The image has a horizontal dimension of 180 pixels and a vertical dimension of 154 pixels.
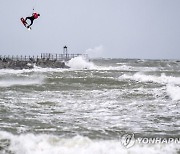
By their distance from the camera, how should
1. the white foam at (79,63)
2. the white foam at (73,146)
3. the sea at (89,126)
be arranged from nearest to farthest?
the white foam at (73,146) → the sea at (89,126) → the white foam at (79,63)

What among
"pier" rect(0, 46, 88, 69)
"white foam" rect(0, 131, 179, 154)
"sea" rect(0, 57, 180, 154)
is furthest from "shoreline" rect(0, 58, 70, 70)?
"white foam" rect(0, 131, 179, 154)

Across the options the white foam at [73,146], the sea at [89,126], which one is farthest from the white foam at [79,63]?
the white foam at [73,146]

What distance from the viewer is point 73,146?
24.6 ft

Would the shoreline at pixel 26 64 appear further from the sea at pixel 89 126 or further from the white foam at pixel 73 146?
the white foam at pixel 73 146

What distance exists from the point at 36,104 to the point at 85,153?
696 centimetres

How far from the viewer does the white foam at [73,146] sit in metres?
7.19

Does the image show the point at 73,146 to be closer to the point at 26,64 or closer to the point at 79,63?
the point at 26,64

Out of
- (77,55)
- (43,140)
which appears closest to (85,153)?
(43,140)

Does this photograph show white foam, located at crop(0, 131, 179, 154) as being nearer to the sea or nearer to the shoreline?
the sea

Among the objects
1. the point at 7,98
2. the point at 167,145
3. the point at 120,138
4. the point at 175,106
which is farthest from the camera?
the point at 7,98

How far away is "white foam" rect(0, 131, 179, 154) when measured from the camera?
7188 millimetres

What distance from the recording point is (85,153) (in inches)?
280

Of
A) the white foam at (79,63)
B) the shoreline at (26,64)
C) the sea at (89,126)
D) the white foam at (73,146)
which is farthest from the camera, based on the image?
the white foam at (79,63)

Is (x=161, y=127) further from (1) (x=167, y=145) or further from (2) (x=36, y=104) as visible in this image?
(2) (x=36, y=104)
